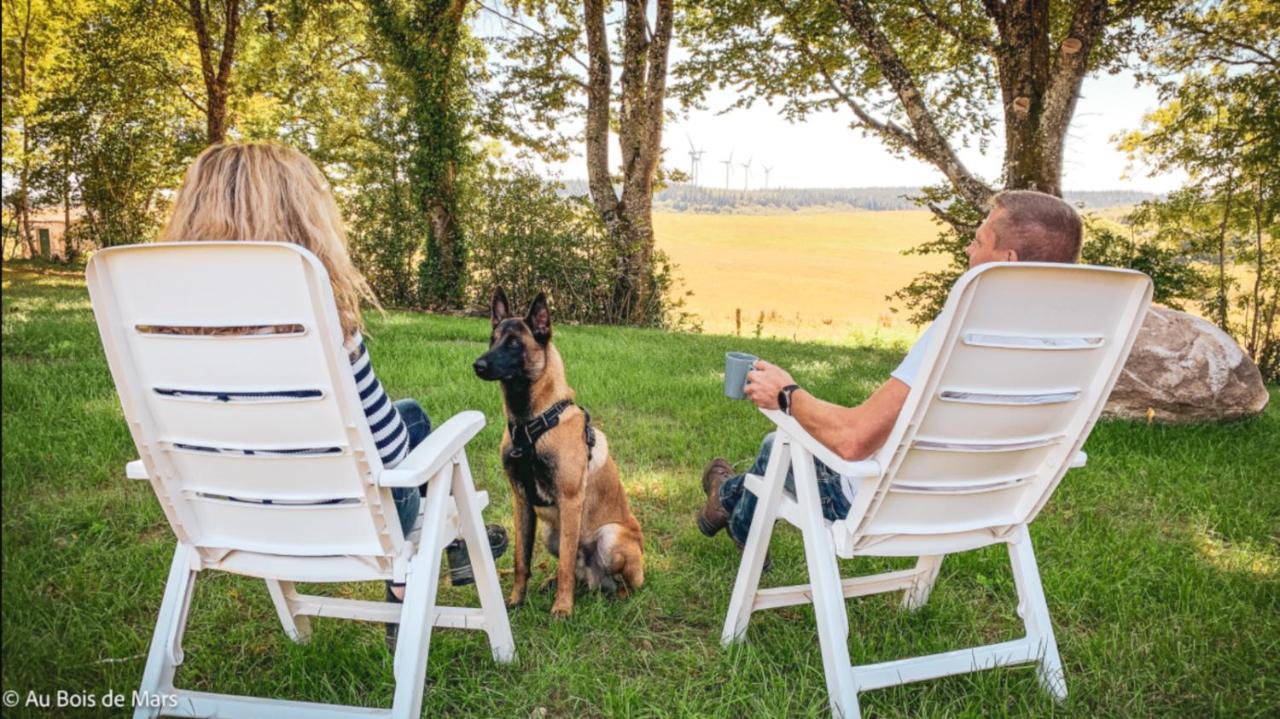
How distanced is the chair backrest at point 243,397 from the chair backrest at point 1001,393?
1.50 m

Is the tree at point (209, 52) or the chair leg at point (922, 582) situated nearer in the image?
the chair leg at point (922, 582)

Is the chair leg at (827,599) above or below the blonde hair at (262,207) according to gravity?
below

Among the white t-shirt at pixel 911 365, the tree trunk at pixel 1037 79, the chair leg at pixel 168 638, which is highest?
the tree trunk at pixel 1037 79

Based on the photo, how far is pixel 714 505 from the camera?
3.26m

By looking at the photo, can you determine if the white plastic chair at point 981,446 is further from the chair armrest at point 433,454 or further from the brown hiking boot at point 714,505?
the chair armrest at point 433,454

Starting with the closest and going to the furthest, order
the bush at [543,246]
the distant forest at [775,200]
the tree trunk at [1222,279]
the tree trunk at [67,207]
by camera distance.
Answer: the tree trunk at [1222,279], the bush at [543,246], the tree trunk at [67,207], the distant forest at [775,200]

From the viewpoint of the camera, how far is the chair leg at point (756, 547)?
2401 mm

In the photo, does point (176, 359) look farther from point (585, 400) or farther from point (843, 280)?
point (843, 280)

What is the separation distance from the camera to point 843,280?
97.9 ft

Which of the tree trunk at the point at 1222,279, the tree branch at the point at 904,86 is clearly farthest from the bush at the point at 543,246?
the tree trunk at the point at 1222,279

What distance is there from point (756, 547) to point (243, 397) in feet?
5.78

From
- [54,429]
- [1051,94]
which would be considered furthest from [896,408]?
[1051,94]

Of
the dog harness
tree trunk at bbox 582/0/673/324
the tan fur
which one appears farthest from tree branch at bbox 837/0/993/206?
the dog harness

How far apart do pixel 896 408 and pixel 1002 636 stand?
1458 mm
